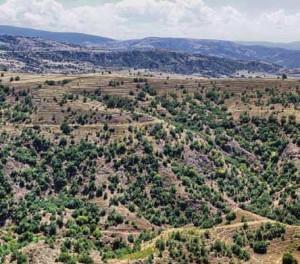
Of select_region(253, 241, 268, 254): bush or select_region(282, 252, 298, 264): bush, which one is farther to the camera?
select_region(253, 241, 268, 254): bush

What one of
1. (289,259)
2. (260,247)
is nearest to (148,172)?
(260,247)

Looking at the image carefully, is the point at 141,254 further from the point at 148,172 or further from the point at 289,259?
the point at 148,172

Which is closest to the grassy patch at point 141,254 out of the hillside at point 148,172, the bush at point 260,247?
the hillside at point 148,172

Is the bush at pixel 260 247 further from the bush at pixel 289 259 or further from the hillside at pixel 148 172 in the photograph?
the bush at pixel 289 259

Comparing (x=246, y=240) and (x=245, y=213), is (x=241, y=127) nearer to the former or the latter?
(x=245, y=213)

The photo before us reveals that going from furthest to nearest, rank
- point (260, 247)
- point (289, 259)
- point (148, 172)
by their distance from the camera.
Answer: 1. point (148, 172)
2. point (260, 247)
3. point (289, 259)

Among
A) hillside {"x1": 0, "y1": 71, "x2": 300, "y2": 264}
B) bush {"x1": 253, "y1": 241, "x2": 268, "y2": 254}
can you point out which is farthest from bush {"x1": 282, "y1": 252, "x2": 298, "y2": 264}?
bush {"x1": 253, "y1": 241, "x2": 268, "y2": 254}

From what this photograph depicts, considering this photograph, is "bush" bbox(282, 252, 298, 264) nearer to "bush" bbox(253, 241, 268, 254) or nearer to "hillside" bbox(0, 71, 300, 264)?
"hillside" bbox(0, 71, 300, 264)

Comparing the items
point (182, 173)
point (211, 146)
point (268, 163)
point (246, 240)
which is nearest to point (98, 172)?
point (182, 173)
